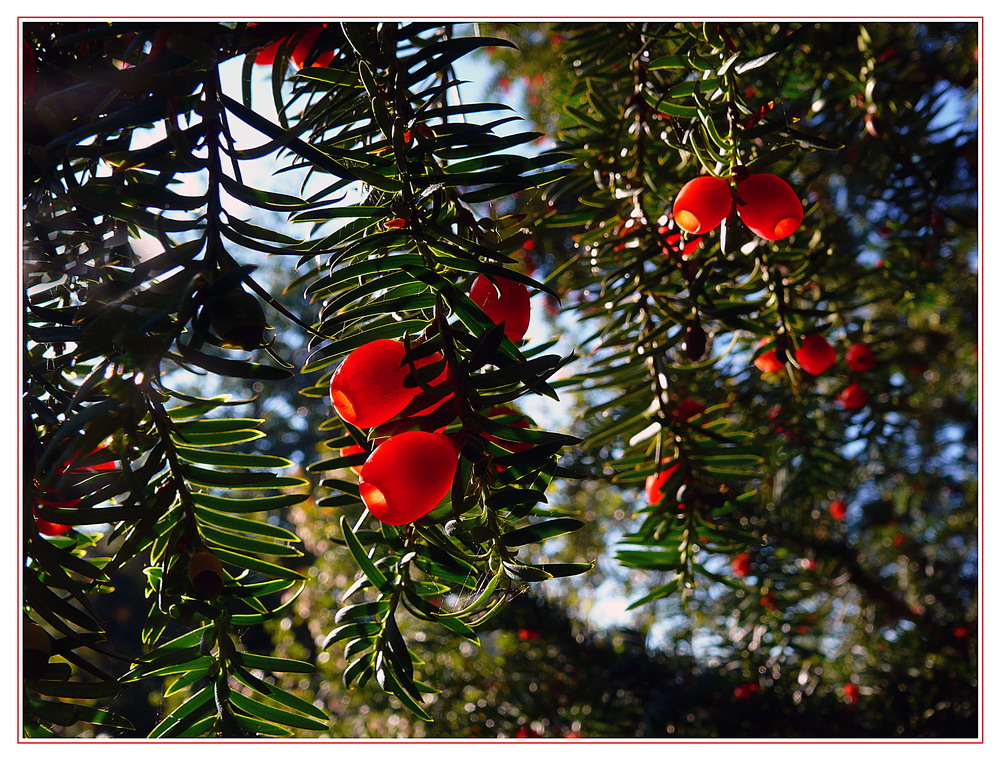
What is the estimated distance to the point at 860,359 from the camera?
2.88 feet

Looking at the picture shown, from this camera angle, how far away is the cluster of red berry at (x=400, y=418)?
275 mm

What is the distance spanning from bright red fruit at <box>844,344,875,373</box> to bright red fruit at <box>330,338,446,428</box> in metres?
0.74

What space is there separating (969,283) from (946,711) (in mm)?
952

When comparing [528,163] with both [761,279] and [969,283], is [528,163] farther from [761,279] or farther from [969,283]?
[969,283]

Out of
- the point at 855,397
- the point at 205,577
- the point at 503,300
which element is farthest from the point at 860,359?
the point at 205,577

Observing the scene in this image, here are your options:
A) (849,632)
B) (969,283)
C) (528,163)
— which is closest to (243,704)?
(528,163)

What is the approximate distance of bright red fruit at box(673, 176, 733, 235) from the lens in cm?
39

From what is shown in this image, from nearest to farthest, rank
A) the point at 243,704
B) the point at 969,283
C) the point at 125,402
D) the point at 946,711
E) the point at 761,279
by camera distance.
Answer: the point at 125,402 → the point at 243,704 → the point at 761,279 → the point at 946,711 → the point at 969,283

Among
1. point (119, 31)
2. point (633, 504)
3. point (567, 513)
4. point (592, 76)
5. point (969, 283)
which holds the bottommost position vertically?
point (567, 513)

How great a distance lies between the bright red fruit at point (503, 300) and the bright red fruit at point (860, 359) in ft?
2.22

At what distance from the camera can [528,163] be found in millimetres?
351

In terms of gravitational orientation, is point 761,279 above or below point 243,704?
above

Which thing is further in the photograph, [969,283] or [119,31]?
[969,283]

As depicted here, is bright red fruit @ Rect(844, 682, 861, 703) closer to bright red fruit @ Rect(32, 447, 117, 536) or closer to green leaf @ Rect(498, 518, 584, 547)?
green leaf @ Rect(498, 518, 584, 547)
